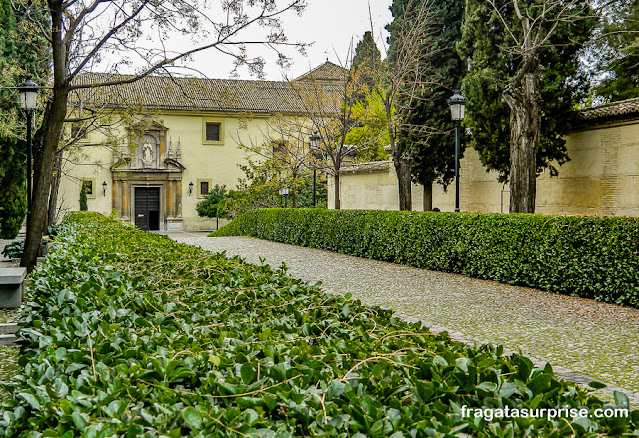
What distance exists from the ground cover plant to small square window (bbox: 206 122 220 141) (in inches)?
1294

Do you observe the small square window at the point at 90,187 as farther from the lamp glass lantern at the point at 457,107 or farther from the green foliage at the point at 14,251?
the lamp glass lantern at the point at 457,107

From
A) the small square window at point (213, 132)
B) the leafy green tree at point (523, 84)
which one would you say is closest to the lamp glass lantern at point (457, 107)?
the leafy green tree at point (523, 84)

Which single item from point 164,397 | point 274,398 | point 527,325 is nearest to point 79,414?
point 164,397

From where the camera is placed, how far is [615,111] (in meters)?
11.8

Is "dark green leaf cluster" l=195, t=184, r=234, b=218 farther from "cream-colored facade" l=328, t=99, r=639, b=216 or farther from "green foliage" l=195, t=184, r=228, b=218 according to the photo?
"cream-colored facade" l=328, t=99, r=639, b=216

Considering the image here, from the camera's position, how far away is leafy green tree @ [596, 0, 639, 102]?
54.3 ft

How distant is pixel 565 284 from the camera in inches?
298

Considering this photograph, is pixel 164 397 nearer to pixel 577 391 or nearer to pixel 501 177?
pixel 577 391

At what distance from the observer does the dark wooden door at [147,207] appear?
33344 millimetres

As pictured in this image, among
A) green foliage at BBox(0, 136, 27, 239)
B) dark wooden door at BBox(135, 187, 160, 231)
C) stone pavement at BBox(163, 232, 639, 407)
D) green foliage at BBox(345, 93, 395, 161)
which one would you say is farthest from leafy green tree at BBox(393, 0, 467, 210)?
dark wooden door at BBox(135, 187, 160, 231)

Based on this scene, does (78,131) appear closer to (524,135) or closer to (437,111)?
(437,111)

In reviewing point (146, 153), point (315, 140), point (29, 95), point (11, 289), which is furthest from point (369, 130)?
point (146, 153)

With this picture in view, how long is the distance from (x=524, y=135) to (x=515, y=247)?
4.32 m

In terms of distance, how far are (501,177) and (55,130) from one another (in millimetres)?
10512
